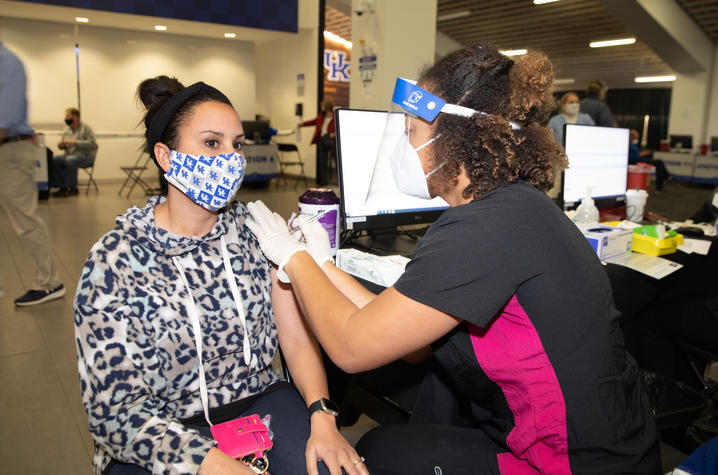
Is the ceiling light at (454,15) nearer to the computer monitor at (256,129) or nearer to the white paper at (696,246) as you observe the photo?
the computer monitor at (256,129)

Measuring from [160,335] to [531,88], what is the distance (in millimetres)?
945

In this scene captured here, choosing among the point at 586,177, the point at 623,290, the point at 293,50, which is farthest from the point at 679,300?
the point at 293,50

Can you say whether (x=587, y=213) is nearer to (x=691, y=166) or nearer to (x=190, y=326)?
(x=190, y=326)

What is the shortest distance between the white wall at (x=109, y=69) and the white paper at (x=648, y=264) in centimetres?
727

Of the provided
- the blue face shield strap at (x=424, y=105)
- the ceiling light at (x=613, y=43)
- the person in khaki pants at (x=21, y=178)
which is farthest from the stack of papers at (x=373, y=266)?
the ceiling light at (x=613, y=43)

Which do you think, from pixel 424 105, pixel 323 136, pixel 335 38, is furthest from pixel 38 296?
pixel 335 38

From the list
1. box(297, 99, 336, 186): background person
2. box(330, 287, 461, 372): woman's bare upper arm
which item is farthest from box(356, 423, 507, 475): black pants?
box(297, 99, 336, 186): background person

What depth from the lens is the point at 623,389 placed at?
98cm

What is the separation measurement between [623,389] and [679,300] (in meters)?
1.69

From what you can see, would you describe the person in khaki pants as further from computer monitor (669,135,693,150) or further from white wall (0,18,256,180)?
computer monitor (669,135,693,150)

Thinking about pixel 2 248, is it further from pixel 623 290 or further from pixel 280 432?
pixel 623 290

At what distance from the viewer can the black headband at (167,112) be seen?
1.20m

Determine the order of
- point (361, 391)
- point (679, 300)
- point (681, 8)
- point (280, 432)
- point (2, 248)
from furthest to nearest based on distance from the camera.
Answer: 1. point (681, 8)
2. point (2, 248)
3. point (679, 300)
4. point (361, 391)
5. point (280, 432)

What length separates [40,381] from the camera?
2.36 meters
